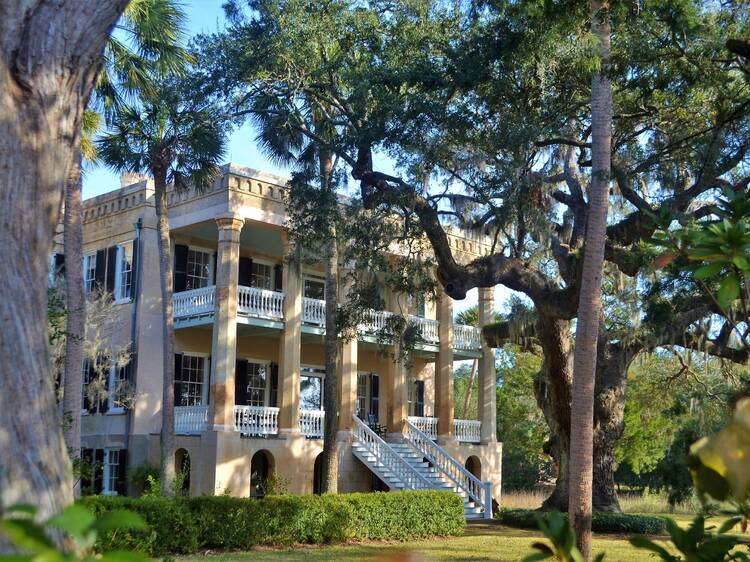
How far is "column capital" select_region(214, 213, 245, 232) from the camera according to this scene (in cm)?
2347

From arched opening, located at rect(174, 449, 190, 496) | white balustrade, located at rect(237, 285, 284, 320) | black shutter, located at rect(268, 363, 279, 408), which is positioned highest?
white balustrade, located at rect(237, 285, 284, 320)

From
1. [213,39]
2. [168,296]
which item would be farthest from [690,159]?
[168,296]

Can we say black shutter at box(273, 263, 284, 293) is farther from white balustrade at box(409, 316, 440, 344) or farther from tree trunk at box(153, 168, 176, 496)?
tree trunk at box(153, 168, 176, 496)

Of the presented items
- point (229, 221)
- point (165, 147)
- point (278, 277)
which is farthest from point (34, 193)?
point (278, 277)

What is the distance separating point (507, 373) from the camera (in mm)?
43500

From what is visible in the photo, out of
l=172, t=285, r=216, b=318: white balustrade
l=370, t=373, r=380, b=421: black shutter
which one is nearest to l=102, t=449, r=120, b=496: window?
l=172, t=285, r=216, b=318: white balustrade

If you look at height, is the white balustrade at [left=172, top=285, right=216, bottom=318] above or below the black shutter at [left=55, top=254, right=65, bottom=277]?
below

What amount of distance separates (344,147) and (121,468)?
1210 centimetres

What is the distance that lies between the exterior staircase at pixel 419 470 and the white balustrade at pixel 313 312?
117 inches

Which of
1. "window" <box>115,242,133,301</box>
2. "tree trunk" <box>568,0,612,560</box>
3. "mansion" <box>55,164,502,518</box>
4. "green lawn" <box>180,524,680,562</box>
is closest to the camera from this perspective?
"tree trunk" <box>568,0,612,560</box>

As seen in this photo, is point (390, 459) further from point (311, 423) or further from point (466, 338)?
point (466, 338)

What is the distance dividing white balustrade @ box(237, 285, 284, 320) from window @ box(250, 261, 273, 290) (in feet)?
7.98

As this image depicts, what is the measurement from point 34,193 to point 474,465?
26.5 m

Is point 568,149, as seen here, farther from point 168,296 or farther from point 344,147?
point 168,296
